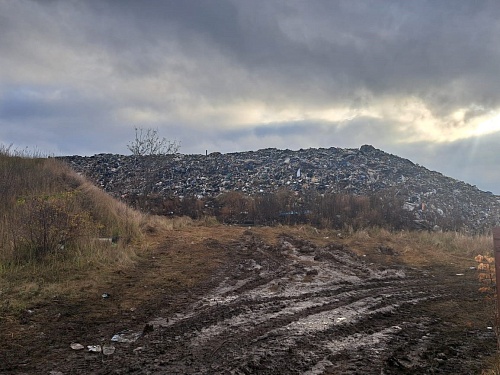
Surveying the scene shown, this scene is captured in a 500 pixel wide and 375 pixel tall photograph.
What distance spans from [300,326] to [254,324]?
521 mm

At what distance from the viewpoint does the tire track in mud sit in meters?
3.29

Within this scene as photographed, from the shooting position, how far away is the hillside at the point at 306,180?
1709 centimetres

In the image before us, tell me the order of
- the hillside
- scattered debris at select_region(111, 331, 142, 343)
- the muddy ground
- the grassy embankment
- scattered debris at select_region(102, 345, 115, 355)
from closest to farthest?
the muddy ground, scattered debris at select_region(102, 345, 115, 355), scattered debris at select_region(111, 331, 142, 343), the grassy embankment, the hillside

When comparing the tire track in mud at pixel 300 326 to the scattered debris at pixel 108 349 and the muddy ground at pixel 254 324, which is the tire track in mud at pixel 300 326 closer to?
the muddy ground at pixel 254 324

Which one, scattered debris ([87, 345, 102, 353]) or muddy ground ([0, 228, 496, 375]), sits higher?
muddy ground ([0, 228, 496, 375])

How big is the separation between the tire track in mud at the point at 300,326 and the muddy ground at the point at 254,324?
0.05ft

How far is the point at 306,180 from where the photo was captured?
20.5 meters

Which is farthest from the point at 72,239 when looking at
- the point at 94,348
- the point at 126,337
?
the point at 94,348

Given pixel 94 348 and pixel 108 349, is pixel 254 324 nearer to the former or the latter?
pixel 108 349

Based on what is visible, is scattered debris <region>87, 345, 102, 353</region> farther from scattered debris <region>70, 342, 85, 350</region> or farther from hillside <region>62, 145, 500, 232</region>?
hillside <region>62, 145, 500, 232</region>

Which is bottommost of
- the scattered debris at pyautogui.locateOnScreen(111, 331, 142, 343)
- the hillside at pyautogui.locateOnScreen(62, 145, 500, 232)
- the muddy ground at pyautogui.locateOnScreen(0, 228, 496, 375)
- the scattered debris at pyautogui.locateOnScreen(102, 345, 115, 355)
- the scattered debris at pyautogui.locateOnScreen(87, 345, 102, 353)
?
the scattered debris at pyautogui.locateOnScreen(87, 345, 102, 353)

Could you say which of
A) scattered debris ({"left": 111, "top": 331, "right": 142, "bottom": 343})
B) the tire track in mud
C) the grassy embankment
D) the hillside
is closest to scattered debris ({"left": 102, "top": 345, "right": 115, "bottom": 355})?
scattered debris ({"left": 111, "top": 331, "right": 142, "bottom": 343})

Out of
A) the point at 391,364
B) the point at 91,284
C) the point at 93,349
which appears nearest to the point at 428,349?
the point at 391,364

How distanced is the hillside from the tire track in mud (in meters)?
8.88
